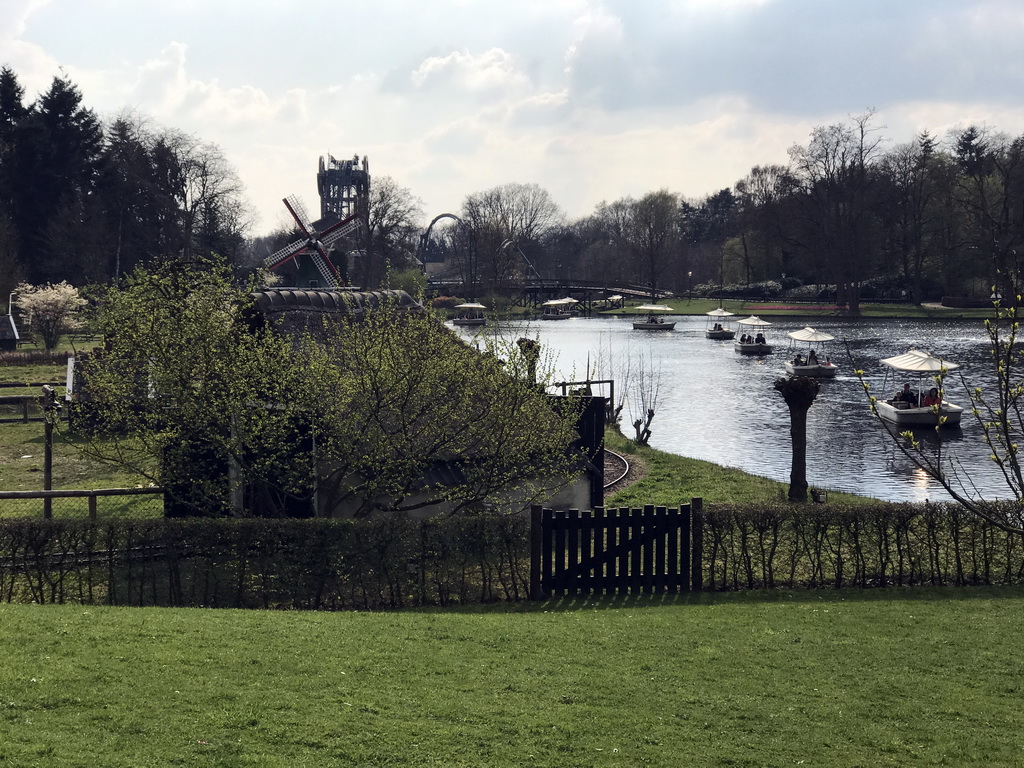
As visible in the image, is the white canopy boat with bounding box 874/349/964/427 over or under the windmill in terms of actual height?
under

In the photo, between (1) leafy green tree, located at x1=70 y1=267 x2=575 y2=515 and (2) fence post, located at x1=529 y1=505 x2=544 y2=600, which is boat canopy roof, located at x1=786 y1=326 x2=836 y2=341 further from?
(2) fence post, located at x1=529 y1=505 x2=544 y2=600

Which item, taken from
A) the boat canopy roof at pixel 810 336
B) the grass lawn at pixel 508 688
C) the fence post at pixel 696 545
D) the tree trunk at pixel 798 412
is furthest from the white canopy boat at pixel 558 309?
the grass lawn at pixel 508 688

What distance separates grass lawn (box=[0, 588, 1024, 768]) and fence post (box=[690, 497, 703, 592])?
5.84ft

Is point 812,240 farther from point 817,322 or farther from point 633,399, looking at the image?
point 633,399

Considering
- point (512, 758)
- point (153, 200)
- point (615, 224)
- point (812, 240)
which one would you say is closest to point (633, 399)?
point (512, 758)

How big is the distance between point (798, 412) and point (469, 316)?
3514 inches

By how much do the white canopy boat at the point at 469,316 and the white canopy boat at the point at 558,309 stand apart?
9432 mm

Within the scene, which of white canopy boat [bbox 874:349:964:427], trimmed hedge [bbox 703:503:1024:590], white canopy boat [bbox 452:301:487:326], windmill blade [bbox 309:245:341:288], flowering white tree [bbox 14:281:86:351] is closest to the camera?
trimmed hedge [bbox 703:503:1024:590]

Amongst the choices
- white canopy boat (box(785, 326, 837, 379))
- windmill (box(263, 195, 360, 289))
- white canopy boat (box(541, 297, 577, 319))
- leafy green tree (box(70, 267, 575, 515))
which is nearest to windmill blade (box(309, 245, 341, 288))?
windmill (box(263, 195, 360, 289))

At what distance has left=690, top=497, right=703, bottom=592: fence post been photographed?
14.5 metres

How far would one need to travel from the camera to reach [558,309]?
128 meters

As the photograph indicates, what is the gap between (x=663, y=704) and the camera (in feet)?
30.6

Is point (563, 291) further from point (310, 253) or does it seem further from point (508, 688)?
point (508, 688)

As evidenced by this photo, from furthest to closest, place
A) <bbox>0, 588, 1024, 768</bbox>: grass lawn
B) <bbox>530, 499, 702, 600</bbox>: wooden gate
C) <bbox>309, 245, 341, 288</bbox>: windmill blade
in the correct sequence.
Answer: <bbox>309, 245, 341, 288</bbox>: windmill blade → <bbox>530, 499, 702, 600</bbox>: wooden gate → <bbox>0, 588, 1024, 768</bbox>: grass lawn
